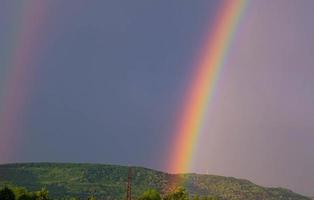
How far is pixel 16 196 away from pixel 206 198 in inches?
1727

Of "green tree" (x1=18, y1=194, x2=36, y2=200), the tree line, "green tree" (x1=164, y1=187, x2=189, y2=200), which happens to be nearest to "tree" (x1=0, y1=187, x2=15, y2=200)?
the tree line

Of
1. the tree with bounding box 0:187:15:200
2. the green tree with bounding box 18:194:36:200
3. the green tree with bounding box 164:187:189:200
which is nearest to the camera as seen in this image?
the green tree with bounding box 164:187:189:200

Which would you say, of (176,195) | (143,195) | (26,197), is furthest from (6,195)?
(176,195)

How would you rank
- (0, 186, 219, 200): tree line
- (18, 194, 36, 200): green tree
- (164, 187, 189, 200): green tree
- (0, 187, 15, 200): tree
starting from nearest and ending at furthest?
(164, 187, 189, 200): green tree, (0, 186, 219, 200): tree line, (0, 187, 15, 200): tree, (18, 194, 36, 200): green tree

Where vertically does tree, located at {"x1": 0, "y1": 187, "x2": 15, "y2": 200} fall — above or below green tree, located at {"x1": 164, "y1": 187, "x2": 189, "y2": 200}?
above

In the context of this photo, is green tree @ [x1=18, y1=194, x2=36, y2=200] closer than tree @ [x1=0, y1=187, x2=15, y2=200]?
No

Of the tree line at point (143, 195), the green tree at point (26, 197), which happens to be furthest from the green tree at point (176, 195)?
the green tree at point (26, 197)

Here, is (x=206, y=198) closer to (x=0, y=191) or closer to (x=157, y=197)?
(x=157, y=197)

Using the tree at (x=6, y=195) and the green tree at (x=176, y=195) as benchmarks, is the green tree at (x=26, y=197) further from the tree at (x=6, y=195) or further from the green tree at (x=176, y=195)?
the green tree at (x=176, y=195)

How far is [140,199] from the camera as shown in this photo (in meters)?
95.9

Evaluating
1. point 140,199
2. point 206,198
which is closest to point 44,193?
point 140,199

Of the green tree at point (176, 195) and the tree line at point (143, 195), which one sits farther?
the tree line at point (143, 195)

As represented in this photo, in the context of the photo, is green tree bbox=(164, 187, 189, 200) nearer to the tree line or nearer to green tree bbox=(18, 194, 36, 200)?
the tree line

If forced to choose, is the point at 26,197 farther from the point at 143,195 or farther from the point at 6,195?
the point at 143,195
